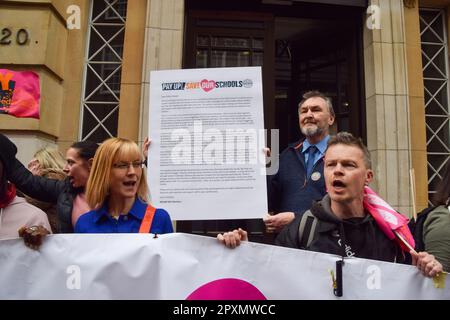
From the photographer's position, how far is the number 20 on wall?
561 cm

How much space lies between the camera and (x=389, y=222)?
7.20 ft

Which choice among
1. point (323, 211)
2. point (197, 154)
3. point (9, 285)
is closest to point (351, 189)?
point (323, 211)

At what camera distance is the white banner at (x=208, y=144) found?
2.74 meters

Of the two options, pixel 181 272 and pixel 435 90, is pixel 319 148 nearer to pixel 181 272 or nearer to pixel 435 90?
pixel 181 272

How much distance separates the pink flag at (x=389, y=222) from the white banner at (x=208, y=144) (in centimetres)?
76

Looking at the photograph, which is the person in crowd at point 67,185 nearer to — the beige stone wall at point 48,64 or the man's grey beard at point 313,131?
the man's grey beard at point 313,131

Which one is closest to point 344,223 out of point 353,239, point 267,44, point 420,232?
point 353,239

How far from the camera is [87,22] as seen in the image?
6.33 metres

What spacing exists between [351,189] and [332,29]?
19.5 feet

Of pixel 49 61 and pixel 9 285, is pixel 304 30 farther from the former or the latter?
pixel 9 285

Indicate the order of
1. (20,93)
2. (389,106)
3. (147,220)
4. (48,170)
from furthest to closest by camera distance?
(389,106)
(20,93)
(48,170)
(147,220)

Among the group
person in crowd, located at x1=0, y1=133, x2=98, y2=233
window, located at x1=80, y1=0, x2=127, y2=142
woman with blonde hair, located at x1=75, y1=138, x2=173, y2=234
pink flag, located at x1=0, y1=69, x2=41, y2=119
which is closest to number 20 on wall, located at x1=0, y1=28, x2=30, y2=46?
pink flag, located at x1=0, y1=69, x2=41, y2=119

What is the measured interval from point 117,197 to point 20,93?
4.09 meters

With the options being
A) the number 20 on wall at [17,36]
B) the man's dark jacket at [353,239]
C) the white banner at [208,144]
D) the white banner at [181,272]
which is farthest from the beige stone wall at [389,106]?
the number 20 on wall at [17,36]
